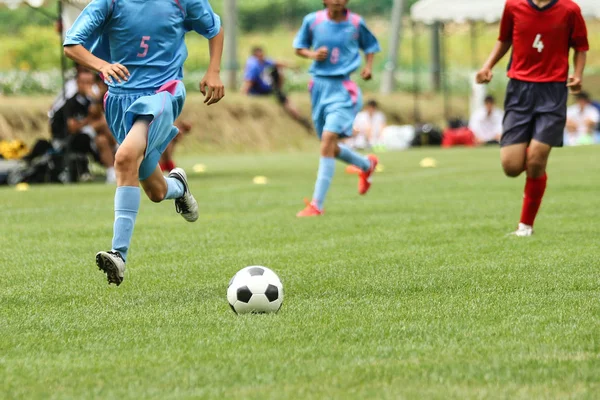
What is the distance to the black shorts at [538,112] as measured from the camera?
8.64 m

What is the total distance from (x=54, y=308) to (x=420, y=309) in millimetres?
1902

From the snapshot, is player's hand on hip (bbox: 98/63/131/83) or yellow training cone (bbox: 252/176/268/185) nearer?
player's hand on hip (bbox: 98/63/131/83)

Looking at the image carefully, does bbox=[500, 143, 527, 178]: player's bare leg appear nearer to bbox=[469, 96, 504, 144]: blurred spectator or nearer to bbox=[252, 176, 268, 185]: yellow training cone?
bbox=[252, 176, 268, 185]: yellow training cone

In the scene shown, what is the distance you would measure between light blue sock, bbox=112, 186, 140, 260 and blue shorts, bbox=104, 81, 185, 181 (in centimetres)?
39

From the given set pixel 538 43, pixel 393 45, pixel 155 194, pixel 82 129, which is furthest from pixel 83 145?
pixel 393 45

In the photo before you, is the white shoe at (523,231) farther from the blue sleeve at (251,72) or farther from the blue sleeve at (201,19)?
the blue sleeve at (251,72)

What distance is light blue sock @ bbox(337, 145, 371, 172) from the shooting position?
11.8 m

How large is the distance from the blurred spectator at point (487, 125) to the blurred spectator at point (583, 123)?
6.03ft

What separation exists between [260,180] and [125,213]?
34.3 ft

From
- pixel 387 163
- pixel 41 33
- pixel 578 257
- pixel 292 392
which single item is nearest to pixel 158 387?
pixel 292 392

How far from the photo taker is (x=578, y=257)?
7.42 meters

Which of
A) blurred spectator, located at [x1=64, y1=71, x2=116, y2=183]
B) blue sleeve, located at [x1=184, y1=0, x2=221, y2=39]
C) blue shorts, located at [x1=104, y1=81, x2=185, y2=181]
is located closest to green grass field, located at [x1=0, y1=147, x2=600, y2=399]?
blue shorts, located at [x1=104, y1=81, x2=185, y2=181]

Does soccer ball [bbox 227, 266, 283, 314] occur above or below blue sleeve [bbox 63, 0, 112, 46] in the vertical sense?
below

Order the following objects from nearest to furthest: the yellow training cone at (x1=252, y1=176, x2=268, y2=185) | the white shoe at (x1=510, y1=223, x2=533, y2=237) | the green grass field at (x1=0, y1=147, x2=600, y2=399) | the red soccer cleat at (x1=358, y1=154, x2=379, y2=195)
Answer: the green grass field at (x1=0, y1=147, x2=600, y2=399), the white shoe at (x1=510, y1=223, x2=533, y2=237), the red soccer cleat at (x1=358, y1=154, x2=379, y2=195), the yellow training cone at (x1=252, y1=176, x2=268, y2=185)
